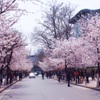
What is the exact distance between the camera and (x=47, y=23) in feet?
226

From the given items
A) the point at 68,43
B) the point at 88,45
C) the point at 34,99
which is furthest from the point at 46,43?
the point at 34,99

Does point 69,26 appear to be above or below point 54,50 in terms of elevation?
above

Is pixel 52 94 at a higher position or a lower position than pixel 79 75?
lower

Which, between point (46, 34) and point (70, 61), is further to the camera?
point (46, 34)

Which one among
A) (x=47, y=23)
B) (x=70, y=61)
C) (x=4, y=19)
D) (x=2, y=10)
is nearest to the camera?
(x=2, y=10)

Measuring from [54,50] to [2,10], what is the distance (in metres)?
50.9

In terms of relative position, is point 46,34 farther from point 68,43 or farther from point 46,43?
point 68,43

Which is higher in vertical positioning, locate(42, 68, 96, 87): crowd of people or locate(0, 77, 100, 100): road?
locate(42, 68, 96, 87): crowd of people

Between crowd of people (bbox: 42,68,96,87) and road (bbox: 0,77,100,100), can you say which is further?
crowd of people (bbox: 42,68,96,87)

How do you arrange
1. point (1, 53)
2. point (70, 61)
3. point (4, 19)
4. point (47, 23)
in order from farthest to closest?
point (47, 23) → point (70, 61) → point (1, 53) → point (4, 19)

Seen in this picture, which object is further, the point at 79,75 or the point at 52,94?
the point at 79,75

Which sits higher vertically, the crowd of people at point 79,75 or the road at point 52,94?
the crowd of people at point 79,75

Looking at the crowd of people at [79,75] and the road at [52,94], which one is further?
the crowd of people at [79,75]

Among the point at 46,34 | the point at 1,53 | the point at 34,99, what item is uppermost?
the point at 46,34
